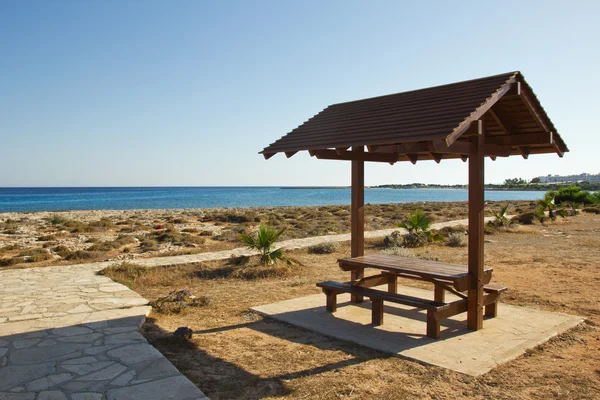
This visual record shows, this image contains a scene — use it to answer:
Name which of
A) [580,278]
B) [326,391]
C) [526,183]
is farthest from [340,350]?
[526,183]

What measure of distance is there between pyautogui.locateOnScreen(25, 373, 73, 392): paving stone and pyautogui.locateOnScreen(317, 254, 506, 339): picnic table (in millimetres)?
3442

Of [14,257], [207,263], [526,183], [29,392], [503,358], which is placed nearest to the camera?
[29,392]

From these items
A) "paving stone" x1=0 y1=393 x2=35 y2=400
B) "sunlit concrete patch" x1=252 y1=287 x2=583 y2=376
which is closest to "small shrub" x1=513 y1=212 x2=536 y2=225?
"sunlit concrete patch" x1=252 y1=287 x2=583 y2=376

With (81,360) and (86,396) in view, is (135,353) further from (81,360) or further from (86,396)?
(86,396)

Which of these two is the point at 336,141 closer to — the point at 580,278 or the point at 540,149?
the point at 540,149

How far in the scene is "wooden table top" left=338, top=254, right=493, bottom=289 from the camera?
5.52 metres

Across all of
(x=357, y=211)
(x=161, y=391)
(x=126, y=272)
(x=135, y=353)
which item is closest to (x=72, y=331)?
(x=135, y=353)

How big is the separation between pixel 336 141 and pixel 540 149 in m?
3.19

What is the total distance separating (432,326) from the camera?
5.38 m

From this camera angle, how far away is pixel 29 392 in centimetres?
385

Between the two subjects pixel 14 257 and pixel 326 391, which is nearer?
pixel 326 391

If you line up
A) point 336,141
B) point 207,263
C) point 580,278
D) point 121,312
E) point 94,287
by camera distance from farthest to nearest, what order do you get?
point 207,263, point 580,278, point 94,287, point 121,312, point 336,141

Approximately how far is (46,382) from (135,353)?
90 cm

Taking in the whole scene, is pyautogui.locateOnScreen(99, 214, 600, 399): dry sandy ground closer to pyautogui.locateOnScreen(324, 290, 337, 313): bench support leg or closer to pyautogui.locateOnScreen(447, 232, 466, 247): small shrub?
pyautogui.locateOnScreen(324, 290, 337, 313): bench support leg
